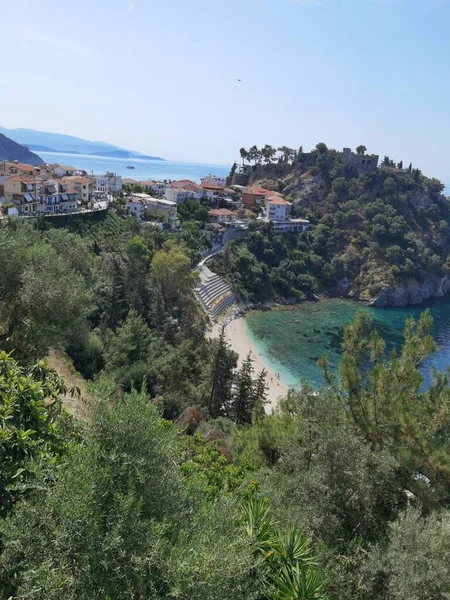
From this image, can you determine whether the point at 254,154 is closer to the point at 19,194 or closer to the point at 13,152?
the point at 19,194

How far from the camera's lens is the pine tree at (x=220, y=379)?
23.6 metres

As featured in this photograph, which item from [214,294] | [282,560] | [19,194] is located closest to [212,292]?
[214,294]

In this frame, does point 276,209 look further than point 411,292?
Yes

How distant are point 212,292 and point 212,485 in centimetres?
3997

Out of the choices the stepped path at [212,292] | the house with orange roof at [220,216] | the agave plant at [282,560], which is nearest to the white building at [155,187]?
the house with orange roof at [220,216]

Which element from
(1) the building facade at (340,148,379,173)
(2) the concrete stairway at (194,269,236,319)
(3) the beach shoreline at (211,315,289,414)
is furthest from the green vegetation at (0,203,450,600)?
(1) the building facade at (340,148,379,173)

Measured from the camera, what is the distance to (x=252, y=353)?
1505 inches

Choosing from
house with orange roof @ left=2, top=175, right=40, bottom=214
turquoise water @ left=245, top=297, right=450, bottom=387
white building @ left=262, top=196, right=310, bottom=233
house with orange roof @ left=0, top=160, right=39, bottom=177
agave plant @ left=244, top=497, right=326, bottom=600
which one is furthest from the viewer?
white building @ left=262, top=196, right=310, bottom=233

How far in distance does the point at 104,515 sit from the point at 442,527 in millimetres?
5371

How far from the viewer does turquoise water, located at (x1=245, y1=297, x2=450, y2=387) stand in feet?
124

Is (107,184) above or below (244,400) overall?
above

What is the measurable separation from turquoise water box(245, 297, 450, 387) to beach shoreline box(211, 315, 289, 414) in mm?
656

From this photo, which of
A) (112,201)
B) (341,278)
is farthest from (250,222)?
(112,201)

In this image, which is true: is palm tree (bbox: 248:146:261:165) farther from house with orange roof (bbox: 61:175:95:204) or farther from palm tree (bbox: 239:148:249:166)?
house with orange roof (bbox: 61:175:95:204)
